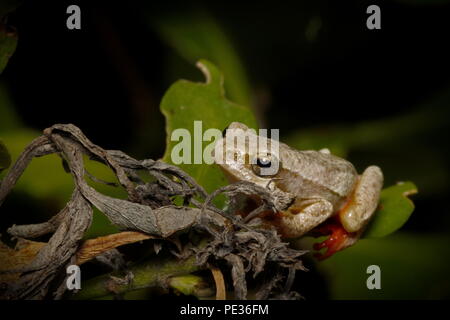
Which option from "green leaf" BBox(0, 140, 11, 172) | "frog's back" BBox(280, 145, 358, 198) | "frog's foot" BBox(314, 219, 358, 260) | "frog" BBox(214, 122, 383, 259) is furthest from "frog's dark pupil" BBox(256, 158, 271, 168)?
"green leaf" BBox(0, 140, 11, 172)

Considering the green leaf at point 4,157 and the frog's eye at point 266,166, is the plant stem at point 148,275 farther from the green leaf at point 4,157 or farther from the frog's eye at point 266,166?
the frog's eye at point 266,166

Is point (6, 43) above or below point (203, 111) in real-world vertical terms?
above

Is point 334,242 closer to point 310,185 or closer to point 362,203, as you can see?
point 362,203

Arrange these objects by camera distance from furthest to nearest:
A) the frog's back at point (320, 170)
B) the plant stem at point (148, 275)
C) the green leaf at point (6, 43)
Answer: the frog's back at point (320, 170), the green leaf at point (6, 43), the plant stem at point (148, 275)

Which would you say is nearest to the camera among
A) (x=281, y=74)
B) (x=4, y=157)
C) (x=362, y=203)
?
(x=4, y=157)

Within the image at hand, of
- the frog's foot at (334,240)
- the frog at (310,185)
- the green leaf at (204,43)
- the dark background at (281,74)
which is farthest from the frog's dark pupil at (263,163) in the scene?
the dark background at (281,74)

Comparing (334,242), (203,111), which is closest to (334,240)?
(334,242)

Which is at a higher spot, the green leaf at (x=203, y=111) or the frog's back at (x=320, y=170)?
the green leaf at (x=203, y=111)

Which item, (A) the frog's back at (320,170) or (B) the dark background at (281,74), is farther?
(B) the dark background at (281,74)

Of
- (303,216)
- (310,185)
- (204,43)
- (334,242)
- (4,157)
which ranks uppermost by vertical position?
(204,43)
